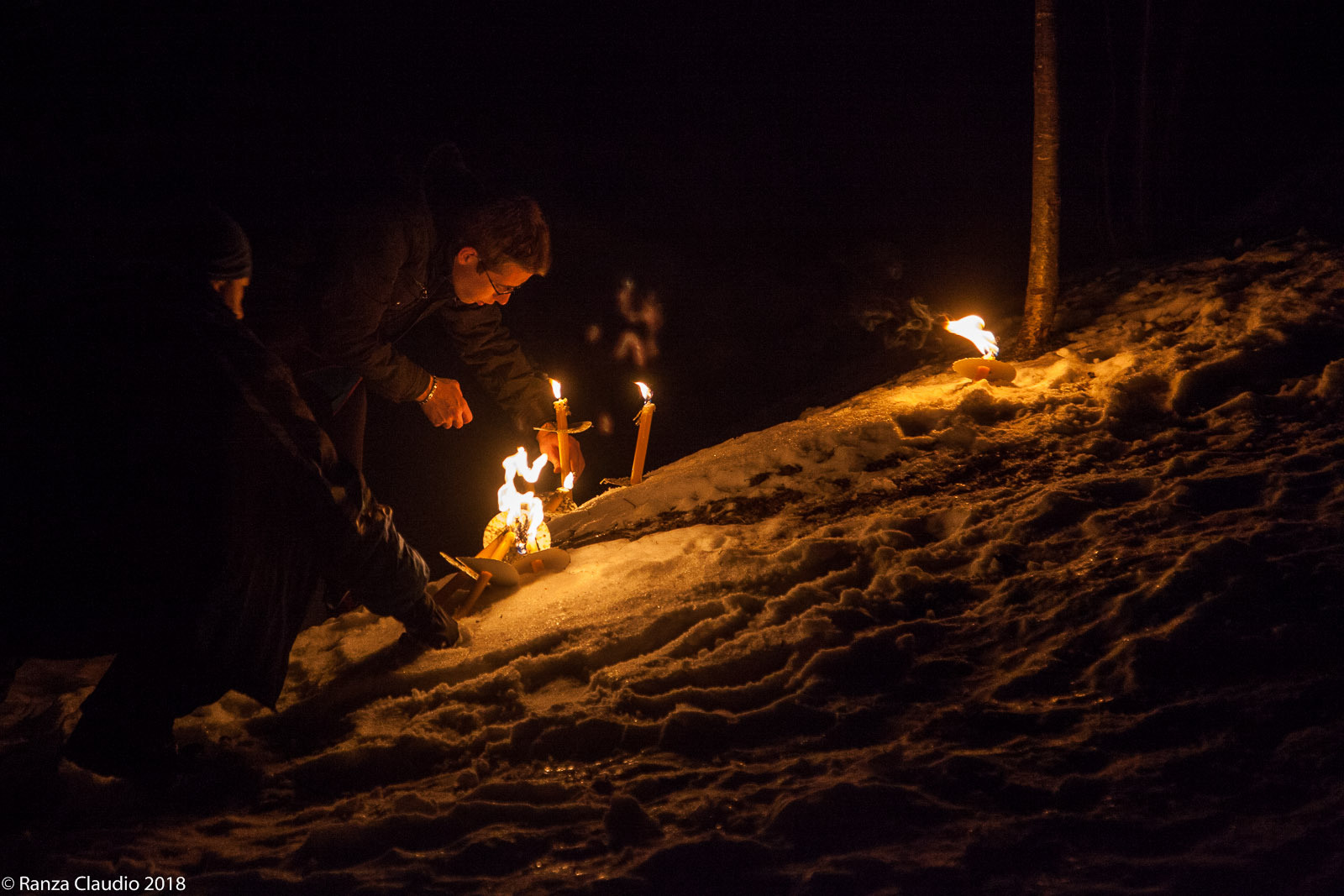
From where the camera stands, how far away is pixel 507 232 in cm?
362

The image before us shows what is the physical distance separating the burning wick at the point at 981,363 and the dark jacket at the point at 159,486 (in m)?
3.80

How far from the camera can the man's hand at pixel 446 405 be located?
420 cm

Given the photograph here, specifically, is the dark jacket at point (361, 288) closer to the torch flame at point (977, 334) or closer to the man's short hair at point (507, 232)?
the man's short hair at point (507, 232)

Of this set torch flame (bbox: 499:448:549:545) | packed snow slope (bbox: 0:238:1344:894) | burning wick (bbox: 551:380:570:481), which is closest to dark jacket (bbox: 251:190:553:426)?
burning wick (bbox: 551:380:570:481)

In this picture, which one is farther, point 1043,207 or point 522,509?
point 1043,207

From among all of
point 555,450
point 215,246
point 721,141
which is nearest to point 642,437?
point 555,450

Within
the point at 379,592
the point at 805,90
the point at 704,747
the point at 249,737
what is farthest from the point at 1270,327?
the point at 805,90

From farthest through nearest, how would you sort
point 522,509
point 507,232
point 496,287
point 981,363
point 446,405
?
point 981,363 → point 446,405 → point 496,287 → point 522,509 → point 507,232

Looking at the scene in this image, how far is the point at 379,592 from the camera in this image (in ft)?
8.73

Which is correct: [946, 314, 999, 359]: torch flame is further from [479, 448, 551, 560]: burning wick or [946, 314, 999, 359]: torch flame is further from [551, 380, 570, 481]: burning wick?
[479, 448, 551, 560]: burning wick

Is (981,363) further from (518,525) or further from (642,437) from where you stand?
(518,525)

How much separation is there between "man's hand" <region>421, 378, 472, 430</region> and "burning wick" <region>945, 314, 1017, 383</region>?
302 cm

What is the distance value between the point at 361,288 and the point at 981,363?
11.7 ft

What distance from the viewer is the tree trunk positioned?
5.25 meters
